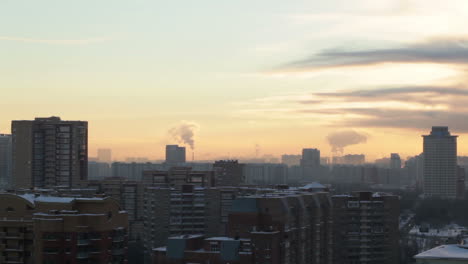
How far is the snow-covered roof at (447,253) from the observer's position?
21.0 m

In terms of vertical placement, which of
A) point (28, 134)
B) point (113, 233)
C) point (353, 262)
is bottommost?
point (353, 262)

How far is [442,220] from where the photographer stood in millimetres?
89312

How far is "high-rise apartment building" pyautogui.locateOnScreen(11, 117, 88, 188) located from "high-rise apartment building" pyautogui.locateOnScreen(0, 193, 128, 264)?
94.9 ft

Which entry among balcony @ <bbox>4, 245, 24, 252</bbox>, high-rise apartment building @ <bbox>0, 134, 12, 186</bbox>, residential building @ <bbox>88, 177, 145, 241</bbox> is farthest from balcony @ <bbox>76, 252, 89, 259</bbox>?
high-rise apartment building @ <bbox>0, 134, 12, 186</bbox>

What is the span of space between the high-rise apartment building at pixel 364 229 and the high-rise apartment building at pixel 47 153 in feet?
69.2

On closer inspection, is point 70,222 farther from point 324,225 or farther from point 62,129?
point 62,129

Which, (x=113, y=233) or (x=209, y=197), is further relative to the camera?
(x=209, y=197)

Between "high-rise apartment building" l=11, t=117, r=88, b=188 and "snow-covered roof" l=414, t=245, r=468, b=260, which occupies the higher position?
"high-rise apartment building" l=11, t=117, r=88, b=188

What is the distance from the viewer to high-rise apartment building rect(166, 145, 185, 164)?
151m

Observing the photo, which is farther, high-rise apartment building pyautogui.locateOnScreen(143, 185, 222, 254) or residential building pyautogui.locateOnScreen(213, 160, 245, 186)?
residential building pyautogui.locateOnScreen(213, 160, 245, 186)

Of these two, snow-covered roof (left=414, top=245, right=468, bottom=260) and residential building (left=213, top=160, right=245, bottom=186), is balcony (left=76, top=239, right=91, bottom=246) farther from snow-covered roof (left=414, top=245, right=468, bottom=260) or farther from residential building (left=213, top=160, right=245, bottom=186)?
residential building (left=213, top=160, right=245, bottom=186)

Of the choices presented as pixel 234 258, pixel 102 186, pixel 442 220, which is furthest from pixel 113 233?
pixel 442 220

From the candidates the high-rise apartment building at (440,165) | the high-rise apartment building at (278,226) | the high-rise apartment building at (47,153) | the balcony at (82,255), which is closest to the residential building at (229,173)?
the high-rise apartment building at (47,153)

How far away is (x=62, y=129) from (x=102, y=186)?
5044 millimetres
